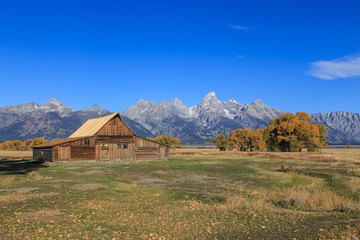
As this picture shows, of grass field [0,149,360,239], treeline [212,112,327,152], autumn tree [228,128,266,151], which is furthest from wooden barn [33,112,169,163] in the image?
autumn tree [228,128,266,151]

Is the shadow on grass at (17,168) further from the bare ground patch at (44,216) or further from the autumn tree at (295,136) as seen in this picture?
the autumn tree at (295,136)

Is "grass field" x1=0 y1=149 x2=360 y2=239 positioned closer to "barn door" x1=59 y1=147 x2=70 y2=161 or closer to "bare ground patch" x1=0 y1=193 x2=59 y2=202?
"bare ground patch" x1=0 y1=193 x2=59 y2=202

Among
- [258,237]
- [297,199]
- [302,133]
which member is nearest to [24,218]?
[258,237]

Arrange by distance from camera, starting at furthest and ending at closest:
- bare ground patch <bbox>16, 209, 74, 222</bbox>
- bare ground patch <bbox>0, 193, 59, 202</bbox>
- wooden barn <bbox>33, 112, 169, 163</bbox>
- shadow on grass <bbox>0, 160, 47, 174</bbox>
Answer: wooden barn <bbox>33, 112, 169, 163</bbox>, shadow on grass <bbox>0, 160, 47, 174</bbox>, bare ground patch <bbox>0, 193, 59, 202</bbox>, bare ground patch <bbox>16, 209, 74, 222</bbox>

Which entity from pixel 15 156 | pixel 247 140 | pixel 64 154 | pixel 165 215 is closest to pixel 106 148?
pixel 64 154

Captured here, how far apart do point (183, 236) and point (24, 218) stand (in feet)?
26.6

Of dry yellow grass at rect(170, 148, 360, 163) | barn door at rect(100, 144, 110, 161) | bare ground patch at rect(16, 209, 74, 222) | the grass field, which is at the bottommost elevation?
dry yellow grass at rect(170, 148, 360, 163)

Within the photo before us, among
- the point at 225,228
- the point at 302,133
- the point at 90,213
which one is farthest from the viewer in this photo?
the point at 302,133

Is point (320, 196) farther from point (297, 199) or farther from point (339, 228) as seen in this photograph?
point (339, 228)

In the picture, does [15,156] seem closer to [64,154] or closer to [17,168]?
[64,154]

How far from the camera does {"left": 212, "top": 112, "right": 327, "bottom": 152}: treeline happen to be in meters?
94.0

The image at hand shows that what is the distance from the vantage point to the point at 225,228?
12.7m

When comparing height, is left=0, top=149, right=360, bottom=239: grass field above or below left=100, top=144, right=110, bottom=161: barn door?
below

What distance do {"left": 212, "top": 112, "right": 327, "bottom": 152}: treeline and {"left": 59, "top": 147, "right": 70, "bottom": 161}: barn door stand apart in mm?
70224
